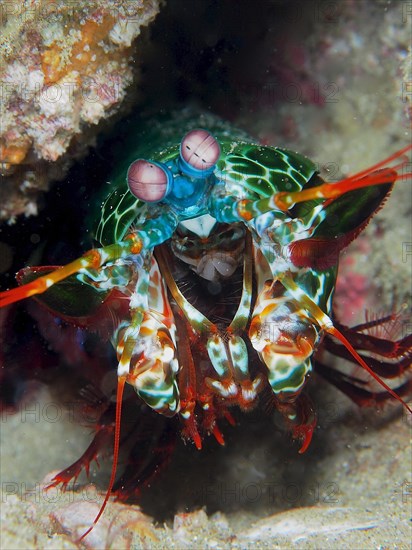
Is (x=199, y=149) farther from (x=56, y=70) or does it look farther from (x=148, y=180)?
(x=56, y=70)

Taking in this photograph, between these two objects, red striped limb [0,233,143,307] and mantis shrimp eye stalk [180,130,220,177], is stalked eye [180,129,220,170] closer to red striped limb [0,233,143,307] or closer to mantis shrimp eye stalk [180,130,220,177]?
mantis shrimp eye stalk [180,130,220,177]

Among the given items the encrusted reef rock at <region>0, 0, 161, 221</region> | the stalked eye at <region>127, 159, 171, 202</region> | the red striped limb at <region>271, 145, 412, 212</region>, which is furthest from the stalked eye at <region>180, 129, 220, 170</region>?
the encrusted reef rock at <region>0, 0, 161, 221</region>

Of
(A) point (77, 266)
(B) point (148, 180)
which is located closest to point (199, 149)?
(B) point (148, 180)

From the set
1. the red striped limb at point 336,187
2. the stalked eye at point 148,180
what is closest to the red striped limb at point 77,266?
the stalked eye at point 148,180

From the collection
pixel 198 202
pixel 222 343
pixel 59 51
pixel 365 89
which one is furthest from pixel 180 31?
pixel 222 343

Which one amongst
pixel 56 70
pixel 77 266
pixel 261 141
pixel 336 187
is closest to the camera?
pixel 336 187

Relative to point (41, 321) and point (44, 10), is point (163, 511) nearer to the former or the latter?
point (41, 321)

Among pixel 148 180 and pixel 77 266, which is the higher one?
pixel 148 180
